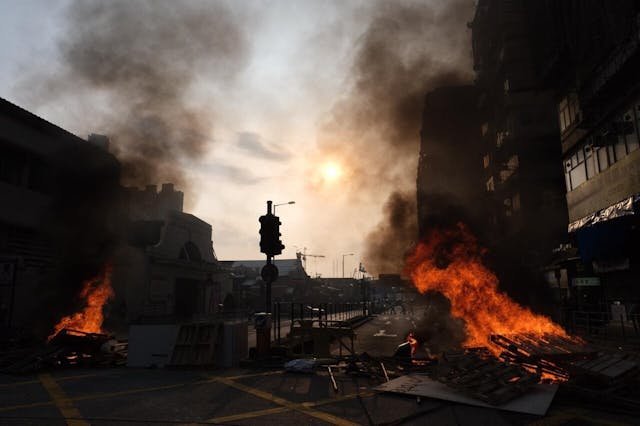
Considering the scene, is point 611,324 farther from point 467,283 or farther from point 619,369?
point 619,369

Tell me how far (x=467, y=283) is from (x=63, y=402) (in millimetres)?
13335

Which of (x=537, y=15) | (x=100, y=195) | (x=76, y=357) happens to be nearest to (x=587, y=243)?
(x=537, y=15)

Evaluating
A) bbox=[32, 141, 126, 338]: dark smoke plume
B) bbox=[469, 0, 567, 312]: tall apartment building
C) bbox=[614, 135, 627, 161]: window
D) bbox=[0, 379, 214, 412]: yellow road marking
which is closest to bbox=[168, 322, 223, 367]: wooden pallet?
bbox=[0, 379, 214, 412]: yellow road marking

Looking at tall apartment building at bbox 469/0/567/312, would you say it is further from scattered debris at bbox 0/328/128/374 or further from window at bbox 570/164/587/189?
scattered debris at bbox 0/328/128/374

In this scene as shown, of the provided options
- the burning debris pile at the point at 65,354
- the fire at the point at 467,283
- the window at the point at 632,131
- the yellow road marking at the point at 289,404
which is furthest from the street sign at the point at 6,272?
the window at the point at 632,131

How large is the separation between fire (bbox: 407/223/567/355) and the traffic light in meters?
7.04

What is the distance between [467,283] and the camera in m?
15.9

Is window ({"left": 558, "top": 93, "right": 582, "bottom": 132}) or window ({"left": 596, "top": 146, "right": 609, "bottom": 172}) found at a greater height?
window ({"left": 558, "top": 93, "right": 582, "bottom": 132})

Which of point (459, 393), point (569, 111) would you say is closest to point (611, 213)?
point (569, 111)

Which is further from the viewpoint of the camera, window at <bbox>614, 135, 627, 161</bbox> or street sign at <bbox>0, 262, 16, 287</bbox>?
window at <bbox>614, 135, 627, 161</bbox>

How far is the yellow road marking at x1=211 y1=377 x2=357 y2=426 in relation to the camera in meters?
5.77

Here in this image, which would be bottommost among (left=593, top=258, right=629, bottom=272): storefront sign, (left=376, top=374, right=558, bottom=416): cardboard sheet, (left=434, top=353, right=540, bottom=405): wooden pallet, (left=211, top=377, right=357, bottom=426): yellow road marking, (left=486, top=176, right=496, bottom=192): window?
(left=211, top=377, right=357, bottom=426): yellow road marking

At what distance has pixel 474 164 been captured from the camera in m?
37.8

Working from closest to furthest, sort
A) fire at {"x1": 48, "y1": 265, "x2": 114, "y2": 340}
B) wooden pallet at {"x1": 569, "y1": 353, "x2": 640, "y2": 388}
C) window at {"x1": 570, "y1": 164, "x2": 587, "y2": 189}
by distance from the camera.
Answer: wooden pallet at {"x1": 569, "y1": 353, "x2": 640, "y2": 388} < fire at {"x1": 48, "y1": 265, "x2": 114, "y2": 340} < window at {"x1": 570, "y1": 164, "x2": 587, "y2": 189}
